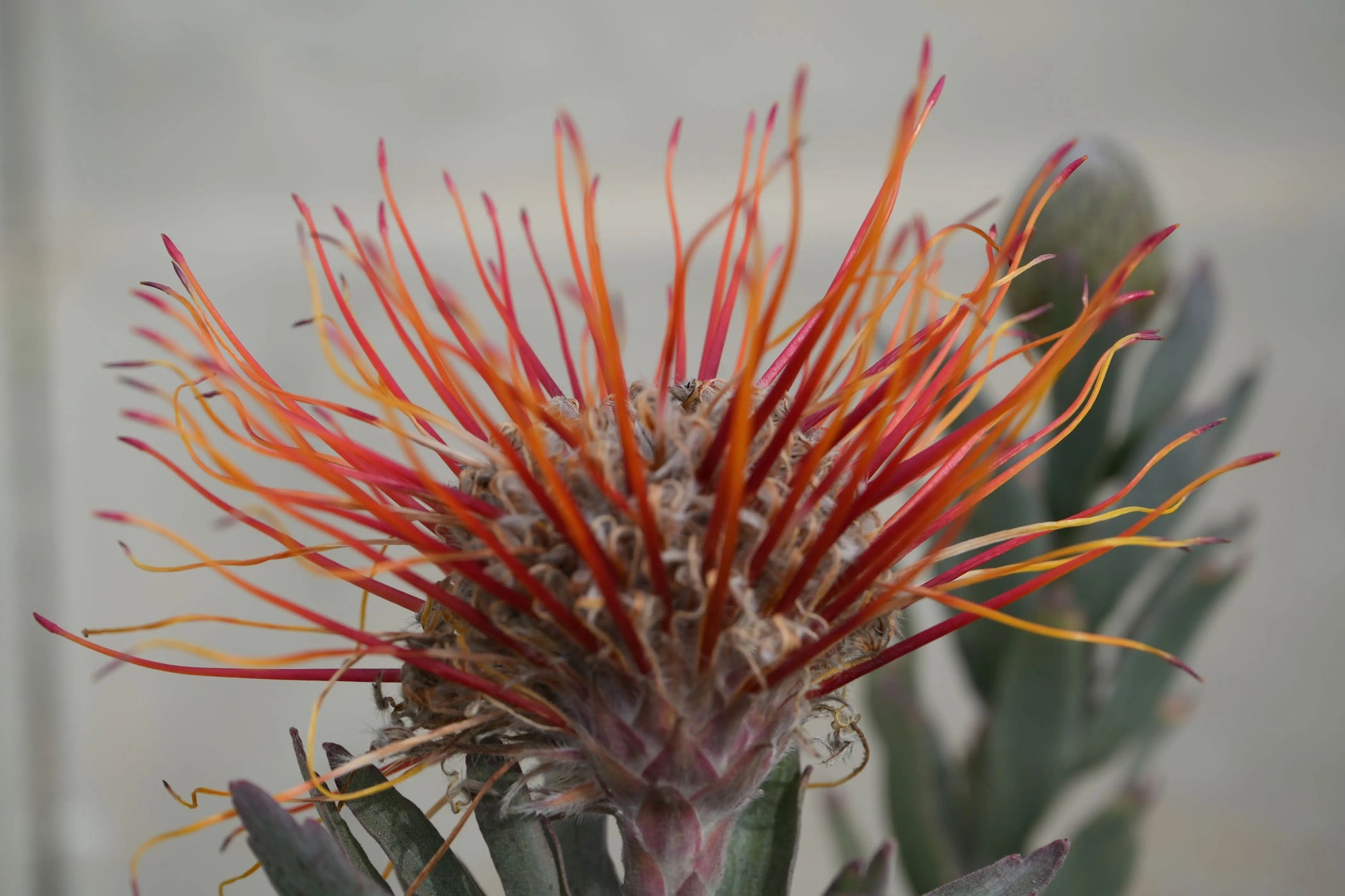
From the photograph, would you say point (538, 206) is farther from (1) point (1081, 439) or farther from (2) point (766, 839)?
(2) point (766, 839)

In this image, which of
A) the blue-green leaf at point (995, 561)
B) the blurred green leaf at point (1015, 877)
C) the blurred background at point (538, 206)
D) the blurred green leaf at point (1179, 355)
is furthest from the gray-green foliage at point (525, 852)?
the blurred background at point (538, 206)

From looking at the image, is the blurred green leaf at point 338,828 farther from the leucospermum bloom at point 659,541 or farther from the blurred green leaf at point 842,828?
the blurred green leaf at point 842,828

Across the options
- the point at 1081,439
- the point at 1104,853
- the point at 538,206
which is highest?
the point at 538,206

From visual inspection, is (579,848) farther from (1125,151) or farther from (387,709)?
(1125,151)

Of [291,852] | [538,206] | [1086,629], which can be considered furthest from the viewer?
[538,206]

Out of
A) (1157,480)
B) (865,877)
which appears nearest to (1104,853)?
(1157,480)

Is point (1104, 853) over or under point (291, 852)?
under
